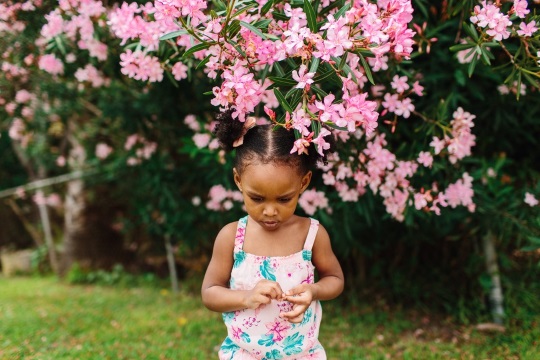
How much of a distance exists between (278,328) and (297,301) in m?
0.26

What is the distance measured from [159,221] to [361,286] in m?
2.23

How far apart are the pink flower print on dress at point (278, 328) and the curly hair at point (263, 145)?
24.2 inches

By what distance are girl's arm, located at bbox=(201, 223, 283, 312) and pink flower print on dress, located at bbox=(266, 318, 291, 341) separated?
0.16 m

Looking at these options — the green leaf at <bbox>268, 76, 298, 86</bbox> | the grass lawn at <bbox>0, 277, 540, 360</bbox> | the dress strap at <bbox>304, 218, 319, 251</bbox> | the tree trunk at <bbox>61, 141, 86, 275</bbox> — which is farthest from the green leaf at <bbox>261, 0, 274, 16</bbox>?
the tree trunk at <bbox>61, 141, 86, 275</bbox>

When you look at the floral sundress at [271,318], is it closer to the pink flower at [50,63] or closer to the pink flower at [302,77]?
the pink flower at [302,77]

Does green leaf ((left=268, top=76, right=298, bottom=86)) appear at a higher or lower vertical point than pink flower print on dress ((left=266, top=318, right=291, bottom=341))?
higher

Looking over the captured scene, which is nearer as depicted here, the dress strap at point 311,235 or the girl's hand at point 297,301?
the girl's hand at point 297,301

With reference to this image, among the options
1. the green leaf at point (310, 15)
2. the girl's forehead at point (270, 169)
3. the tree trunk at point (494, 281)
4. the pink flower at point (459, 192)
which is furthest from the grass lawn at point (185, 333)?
the green leaf at point (310, 15)

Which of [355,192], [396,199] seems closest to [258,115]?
[355,192]

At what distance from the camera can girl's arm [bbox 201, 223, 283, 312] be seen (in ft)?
6.43

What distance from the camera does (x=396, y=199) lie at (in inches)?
120

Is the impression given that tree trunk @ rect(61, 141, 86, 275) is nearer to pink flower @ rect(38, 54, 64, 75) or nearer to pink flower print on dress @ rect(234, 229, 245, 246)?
pink flower @ rect(38, 54, 64, 75)

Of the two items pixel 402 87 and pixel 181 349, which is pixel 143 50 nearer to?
pixel 402 87

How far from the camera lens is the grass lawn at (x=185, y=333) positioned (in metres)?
3.66
